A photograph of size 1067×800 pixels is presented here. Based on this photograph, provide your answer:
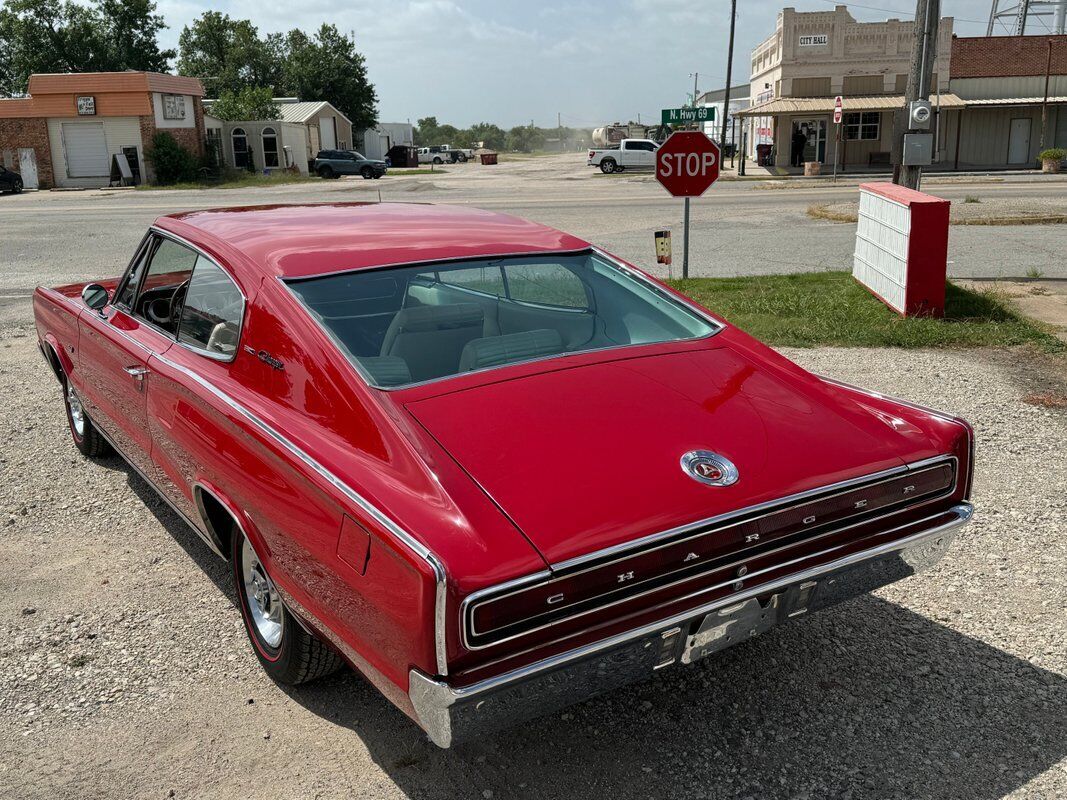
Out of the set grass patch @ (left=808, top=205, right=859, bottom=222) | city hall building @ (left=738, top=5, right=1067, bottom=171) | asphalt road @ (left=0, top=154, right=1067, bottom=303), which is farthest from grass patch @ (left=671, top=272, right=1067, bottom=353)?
city hall building @ (left=738, top=5, right=1067, bottom=171)

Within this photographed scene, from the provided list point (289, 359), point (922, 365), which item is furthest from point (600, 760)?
point (922, 365)

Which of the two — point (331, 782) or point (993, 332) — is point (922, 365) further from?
point (331, 782)

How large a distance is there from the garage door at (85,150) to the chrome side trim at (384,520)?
155 ft

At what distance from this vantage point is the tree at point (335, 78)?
247 feet

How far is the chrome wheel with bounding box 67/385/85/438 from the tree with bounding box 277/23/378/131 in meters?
72.9

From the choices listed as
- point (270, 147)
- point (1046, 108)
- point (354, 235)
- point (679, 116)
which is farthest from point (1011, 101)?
point (354, 235)

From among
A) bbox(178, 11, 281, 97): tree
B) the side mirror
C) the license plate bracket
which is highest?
bbox(178, 11, 281, 97): tree

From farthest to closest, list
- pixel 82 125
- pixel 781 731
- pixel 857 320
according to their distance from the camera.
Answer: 1. pixel 82 125
2. pixel 857 320
3. pixel 781 731

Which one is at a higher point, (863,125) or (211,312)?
(863,125)

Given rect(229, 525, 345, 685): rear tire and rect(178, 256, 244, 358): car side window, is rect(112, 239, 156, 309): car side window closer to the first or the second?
rect(178, 256, 244, 358): car side window

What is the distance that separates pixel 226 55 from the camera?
9012cm

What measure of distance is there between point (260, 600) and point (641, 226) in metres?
16.6

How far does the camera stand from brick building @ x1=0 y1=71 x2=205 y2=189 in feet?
145

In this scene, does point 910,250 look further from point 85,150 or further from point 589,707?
point 85,150
